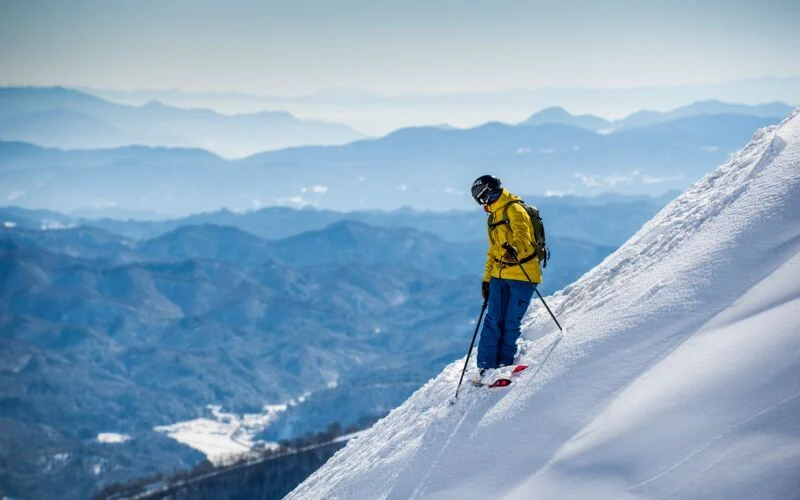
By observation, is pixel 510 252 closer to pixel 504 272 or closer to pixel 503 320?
pixel 504 272

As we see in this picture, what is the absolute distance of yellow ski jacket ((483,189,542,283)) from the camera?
14719 mm

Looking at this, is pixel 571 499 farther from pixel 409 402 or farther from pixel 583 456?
pixel 409 402

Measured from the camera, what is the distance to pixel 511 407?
1357cm

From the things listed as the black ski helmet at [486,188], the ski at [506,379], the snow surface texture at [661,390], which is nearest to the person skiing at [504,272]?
the black ski helmet at [486,188]

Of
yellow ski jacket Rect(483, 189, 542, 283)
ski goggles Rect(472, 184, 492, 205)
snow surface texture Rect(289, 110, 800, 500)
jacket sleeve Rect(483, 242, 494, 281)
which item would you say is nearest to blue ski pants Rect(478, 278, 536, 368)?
jacket sleeve Rect(483, 242, 494, 281)

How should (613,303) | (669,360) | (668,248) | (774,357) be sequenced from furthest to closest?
(668,248)
(613,303)
(669,360)
(774,357)

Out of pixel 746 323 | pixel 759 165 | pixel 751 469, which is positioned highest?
pixel 759 165

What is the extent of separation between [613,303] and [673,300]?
1.67m

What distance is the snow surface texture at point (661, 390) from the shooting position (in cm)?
985

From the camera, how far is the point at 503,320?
1539 centimetres

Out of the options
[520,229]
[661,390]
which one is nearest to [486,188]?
[520,229]

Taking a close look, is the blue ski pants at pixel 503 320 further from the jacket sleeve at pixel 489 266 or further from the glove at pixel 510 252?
the glove at pixel 510 252

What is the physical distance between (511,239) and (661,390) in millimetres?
4662

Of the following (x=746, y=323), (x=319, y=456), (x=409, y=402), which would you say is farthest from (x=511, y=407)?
(x=319, y=456)
